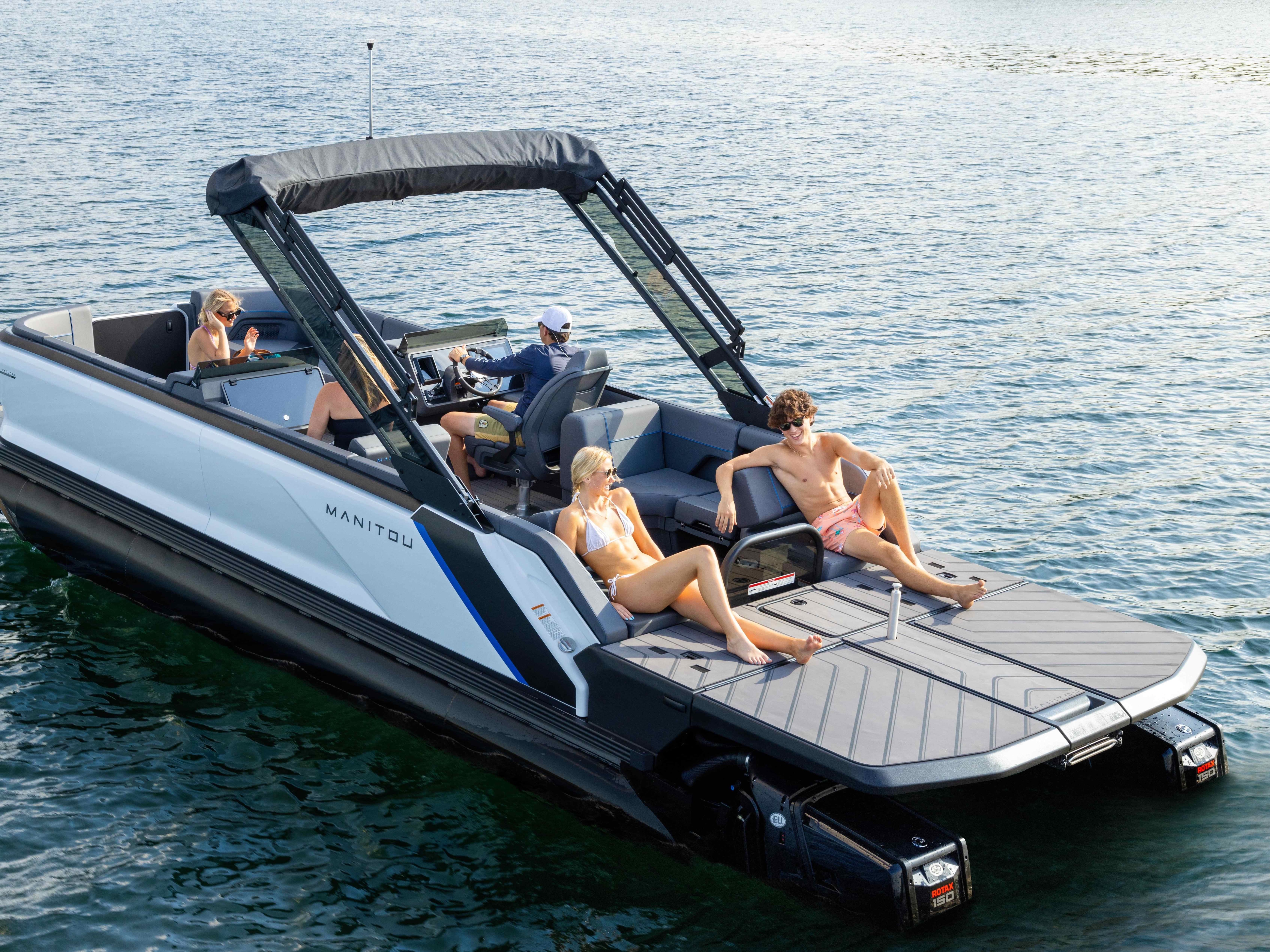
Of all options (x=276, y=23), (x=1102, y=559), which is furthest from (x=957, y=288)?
(x=276, y=23)

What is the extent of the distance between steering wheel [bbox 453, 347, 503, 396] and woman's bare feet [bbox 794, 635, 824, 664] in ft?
11.4

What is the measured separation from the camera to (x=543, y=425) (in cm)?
714

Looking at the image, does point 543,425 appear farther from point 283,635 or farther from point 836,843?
point 836,843

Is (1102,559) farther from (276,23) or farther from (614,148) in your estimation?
(276,23)

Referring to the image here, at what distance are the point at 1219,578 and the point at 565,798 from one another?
4865 millimetres

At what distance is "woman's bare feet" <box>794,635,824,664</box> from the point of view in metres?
5.19

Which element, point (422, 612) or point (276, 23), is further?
point (276, 23)

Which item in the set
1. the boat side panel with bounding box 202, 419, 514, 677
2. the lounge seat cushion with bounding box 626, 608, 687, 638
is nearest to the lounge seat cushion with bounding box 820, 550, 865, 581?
the lounge seat cushion with bounding box 626, 608, 687, 638

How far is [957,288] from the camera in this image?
1507cm

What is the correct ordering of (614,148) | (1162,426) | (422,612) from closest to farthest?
(422,612) → (1162,426) → (614,148)

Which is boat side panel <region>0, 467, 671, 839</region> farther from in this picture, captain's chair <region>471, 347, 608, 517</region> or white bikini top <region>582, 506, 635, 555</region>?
captain's chair <region>471, 347, 608, 517</region>

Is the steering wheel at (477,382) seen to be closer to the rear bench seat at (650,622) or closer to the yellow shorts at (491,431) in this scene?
the yellow shorts at (491,431)

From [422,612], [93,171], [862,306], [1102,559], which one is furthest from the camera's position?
[93,171]

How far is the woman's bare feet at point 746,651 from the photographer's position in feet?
17.2
